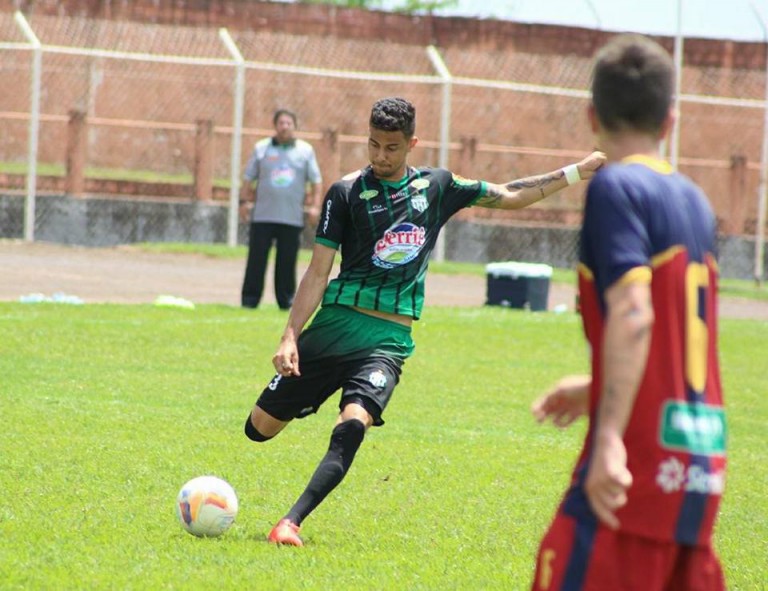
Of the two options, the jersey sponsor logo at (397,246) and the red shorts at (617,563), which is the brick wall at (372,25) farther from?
the red shorts at (617,563)

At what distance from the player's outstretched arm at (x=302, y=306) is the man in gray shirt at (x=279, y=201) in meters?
9.25

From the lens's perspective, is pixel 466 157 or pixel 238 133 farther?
pixel 466 157

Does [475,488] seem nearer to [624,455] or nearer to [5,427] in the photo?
[5,427]

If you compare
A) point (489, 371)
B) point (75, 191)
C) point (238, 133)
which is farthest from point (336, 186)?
point (75, 191)

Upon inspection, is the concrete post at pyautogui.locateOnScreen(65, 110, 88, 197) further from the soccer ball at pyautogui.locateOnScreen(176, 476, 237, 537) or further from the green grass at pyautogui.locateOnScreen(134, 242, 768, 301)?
the soccer ball at pyautogui.locateOnScreen(176, 476, 237, 537)

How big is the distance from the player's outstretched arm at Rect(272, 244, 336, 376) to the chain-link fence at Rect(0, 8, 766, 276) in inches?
728

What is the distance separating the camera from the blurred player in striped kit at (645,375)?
339 centimetres

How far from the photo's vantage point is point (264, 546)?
20.9 feet

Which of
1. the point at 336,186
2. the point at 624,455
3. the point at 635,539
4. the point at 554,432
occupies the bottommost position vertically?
the point at 554,432

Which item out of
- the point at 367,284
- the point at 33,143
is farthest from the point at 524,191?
the point at 33,143

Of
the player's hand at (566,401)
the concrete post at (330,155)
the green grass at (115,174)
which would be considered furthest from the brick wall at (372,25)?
the player's hand at (566,401)

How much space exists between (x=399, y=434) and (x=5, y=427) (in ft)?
8.60

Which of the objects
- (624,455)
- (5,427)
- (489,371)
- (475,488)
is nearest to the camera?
(624,455)

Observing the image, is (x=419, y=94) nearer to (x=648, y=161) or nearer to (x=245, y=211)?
(x=245, y=211)
